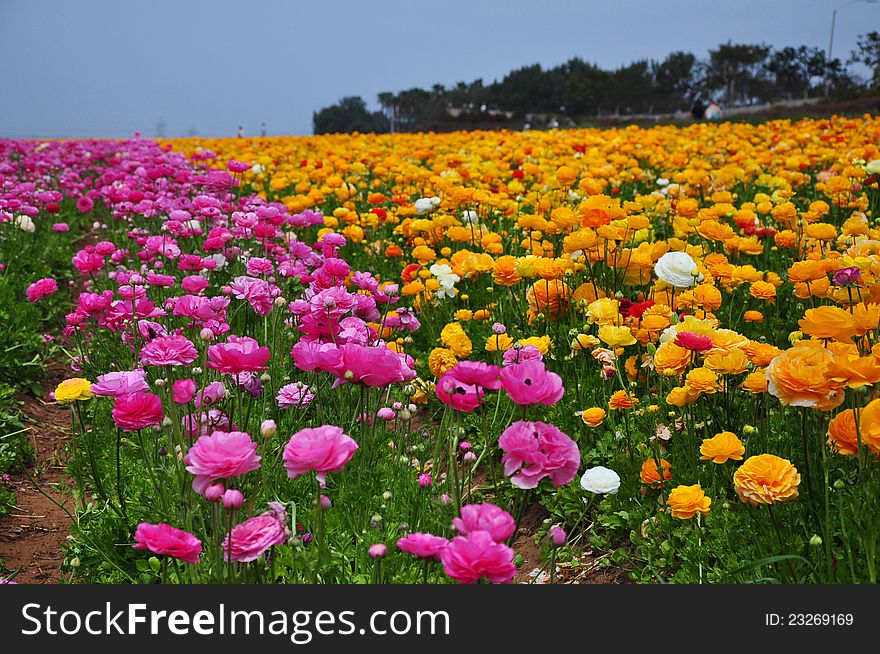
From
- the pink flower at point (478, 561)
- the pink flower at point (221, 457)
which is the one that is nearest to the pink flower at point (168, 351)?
the pink flower at point (221, 457)

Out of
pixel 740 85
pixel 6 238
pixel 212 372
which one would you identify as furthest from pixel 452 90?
pixel 212 372

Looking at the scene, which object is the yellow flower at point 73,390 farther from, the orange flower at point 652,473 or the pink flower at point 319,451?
the orange flower at point 652,473

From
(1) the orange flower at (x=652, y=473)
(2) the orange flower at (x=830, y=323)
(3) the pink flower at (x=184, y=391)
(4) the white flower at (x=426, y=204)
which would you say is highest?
(4) the white flower at (x=426, y=204)

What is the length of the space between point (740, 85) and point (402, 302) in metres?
66.2

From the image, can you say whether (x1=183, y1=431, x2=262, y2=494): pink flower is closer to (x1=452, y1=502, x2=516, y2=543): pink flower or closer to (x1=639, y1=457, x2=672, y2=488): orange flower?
(x1=452, y1=502, x2=516, y2=543): pink flower

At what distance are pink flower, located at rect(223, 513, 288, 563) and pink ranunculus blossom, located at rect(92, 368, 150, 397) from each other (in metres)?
0.66

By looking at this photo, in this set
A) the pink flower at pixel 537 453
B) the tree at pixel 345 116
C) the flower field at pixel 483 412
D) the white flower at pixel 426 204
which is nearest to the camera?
the pink flower at pixel 537 453

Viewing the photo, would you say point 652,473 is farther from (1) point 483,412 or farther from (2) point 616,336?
(1) point 483,412

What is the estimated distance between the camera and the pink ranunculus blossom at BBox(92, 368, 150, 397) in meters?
2.11

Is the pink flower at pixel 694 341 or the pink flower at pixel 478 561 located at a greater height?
the pink flower at pixel 694 341

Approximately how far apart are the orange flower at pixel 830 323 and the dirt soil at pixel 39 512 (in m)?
2.46

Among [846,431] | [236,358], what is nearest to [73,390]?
[236,358]

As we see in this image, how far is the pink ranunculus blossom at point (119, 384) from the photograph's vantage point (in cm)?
211

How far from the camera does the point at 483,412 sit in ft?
9.03
